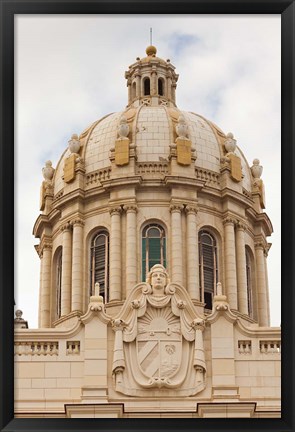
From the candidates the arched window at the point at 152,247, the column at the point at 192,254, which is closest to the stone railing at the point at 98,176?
the arched window at the point at 152,247

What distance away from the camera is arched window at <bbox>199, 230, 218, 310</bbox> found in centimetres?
4500

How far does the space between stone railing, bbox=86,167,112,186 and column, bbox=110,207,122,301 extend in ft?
6.33

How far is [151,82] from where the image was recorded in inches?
2077

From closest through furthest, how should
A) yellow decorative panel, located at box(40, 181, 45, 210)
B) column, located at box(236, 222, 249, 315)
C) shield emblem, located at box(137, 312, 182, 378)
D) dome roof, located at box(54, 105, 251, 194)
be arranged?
shield emblem, located at box(137, 312, 182, 378) < column, located at box(236, 222, 249, 315) < dome roof, located at box(54, 105, 251, 194) < yellow decorative panel, located at box(40, 181, 45, 210)

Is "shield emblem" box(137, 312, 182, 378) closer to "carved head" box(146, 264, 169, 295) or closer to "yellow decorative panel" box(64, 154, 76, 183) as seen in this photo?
"carved head" box(146, 264, 169, 295)

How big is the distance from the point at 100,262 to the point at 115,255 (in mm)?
1262

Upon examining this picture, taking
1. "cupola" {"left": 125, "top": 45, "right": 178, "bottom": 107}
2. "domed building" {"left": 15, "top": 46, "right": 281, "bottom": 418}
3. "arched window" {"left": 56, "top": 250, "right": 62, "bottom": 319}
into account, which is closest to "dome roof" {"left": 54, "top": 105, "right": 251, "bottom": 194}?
"domed building" {"left": 15, "top": 46, "right": 281, "bottom": 418}

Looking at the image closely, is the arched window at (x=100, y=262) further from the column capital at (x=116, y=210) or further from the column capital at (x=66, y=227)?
the column capital at (x=66, y=227)

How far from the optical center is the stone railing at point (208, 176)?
4747 cm

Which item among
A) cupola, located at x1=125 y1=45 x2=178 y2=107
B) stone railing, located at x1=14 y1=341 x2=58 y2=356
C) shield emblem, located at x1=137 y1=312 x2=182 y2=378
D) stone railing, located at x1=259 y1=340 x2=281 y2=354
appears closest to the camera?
shield emblem, located at x1=137 y1=312 x2=182 y2=378
